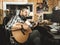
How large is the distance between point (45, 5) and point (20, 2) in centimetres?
18

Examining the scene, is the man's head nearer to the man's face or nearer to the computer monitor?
the man's face

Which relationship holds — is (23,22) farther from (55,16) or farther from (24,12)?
(55,16)

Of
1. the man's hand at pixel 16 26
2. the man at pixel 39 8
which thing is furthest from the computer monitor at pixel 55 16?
the man's hand at pixel 16 26

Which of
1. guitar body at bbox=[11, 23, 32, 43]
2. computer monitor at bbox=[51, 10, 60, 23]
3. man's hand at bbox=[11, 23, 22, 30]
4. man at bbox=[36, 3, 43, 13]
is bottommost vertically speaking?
guitar body at bbox=[11, 23, 32, 43]

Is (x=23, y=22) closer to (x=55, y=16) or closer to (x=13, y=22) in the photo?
(x=13, y=22)

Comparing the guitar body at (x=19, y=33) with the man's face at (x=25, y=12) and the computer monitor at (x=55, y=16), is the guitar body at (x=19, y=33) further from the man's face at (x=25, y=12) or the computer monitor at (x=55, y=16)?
the computer monitor at (x=55, y=16)

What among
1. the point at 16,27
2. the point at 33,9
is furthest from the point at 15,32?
the point at 33,9

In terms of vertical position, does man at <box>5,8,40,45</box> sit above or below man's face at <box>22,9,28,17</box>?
below

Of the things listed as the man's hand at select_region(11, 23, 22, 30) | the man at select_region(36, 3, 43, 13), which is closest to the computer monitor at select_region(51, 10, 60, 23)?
the man at select_region(36, 3, 43, 13)

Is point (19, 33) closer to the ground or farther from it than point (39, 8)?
closer to the ground

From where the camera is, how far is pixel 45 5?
2.67m

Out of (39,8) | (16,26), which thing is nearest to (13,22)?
(16,26)

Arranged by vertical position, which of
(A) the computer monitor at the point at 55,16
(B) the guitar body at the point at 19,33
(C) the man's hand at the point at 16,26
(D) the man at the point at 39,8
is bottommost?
(B) the guitar body at the point at 19,33

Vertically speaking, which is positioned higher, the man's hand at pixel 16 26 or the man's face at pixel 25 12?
the man's face at pixel 25 12
